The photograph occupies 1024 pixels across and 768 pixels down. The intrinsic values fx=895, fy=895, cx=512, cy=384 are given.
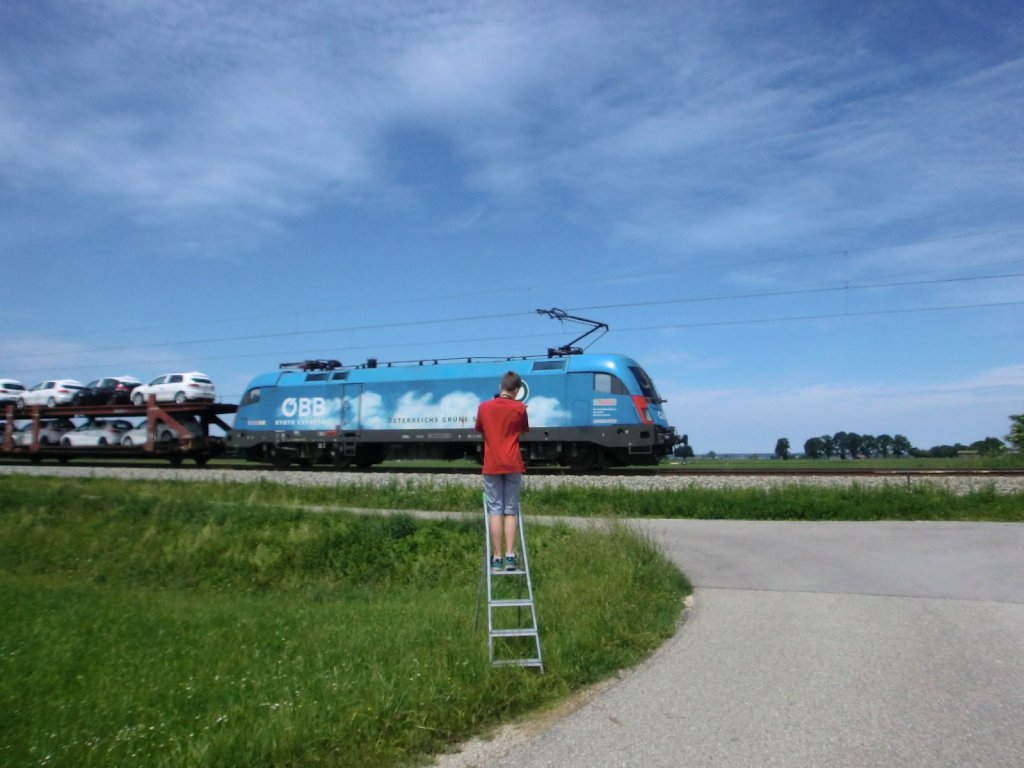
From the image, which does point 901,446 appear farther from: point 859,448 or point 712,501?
point 712,501

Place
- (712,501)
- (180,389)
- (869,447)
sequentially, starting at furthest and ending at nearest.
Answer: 1. (869,447)
2. (180,389)
3. (712,501)

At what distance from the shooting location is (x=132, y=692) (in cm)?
603

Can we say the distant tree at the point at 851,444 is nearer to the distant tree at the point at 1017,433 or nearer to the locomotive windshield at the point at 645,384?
the distant tree at the point at 1017,433

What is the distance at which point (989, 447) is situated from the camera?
38.5 meters

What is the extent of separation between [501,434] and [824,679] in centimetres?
306

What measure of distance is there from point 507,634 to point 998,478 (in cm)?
1554

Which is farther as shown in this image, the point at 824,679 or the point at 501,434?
the point at 501,434

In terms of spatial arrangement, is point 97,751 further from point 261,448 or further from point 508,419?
point 261,448

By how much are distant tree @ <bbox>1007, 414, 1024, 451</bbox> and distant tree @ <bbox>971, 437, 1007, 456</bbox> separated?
50 cm

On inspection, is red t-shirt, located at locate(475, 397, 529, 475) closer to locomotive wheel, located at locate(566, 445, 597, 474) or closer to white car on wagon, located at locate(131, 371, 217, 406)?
locomotive wheel, located at locate(566, 445, 597, 474)

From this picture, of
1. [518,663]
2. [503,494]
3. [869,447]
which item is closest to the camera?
[518,663]

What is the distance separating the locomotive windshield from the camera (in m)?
26.2

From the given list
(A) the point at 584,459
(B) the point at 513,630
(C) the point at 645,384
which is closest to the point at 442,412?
(A) the point at 584,459

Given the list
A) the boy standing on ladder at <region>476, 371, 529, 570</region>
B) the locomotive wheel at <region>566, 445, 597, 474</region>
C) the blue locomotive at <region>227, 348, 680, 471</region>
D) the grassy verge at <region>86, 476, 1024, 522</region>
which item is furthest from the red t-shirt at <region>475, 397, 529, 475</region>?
the locomotive wheel at <region>566, 445, 597, 474</region>
